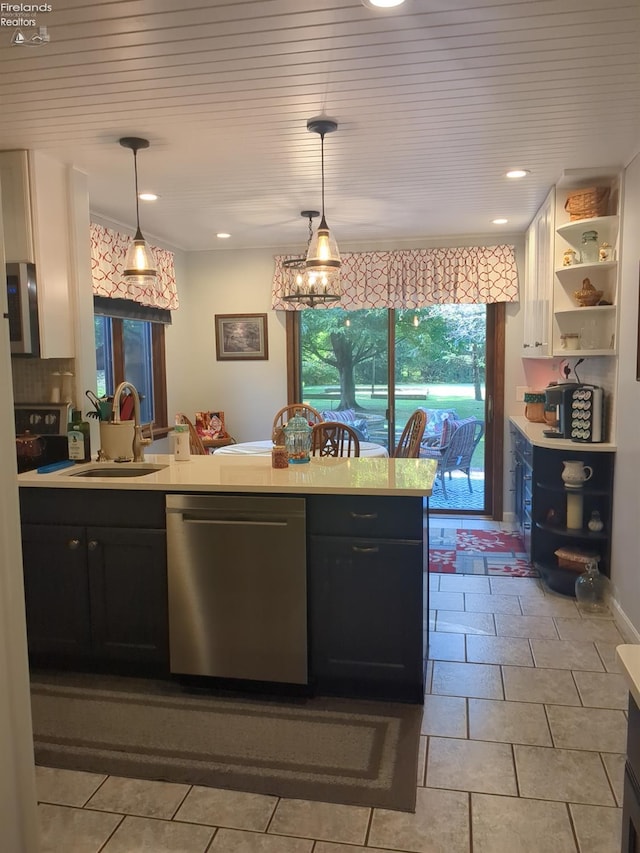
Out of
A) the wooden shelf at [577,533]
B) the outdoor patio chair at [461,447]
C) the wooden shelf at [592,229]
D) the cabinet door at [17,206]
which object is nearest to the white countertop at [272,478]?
the cabinet door at [17,206]

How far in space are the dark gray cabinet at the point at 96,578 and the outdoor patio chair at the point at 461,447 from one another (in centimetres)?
352

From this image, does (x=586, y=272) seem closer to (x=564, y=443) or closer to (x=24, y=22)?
(x=564, y=443)

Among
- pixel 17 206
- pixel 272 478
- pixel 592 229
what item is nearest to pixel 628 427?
pixel 592 229

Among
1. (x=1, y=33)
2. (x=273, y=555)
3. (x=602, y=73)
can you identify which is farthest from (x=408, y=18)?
(x=273, y=555)

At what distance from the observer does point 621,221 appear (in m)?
3.54

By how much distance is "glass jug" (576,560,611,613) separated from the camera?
3656mm

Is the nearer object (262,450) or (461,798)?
(461,798)

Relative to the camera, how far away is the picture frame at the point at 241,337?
6.05 metres

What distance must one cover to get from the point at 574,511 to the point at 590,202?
5.91ft

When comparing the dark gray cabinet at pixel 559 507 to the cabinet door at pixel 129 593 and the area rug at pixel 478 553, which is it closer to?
the area rug at pixel 478 553

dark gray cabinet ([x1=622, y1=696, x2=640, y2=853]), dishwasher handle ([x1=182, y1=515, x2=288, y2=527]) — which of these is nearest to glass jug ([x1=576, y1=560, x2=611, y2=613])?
dishwasher handle ([x1=182, y1=515, x2=288, y2=527])

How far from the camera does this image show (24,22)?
1993mm

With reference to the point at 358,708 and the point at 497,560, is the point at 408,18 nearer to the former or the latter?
the point at 358,708

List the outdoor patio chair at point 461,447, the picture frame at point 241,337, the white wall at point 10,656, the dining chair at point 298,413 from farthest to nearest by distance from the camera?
1. the picture frame at point 241,337
2. the outdoor patio chair at point 461,447
3. the dining chair at point 298,413
4. the white wall at point 10,656
